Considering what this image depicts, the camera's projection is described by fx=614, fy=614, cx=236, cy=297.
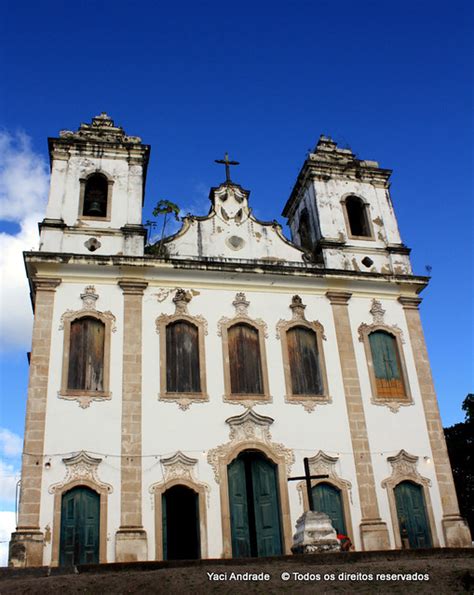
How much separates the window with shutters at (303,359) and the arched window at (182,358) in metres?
2.20

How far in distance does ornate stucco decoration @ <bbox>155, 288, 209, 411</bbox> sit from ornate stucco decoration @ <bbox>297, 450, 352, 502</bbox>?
289 centimetres

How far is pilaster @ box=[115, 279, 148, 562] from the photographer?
1242cm

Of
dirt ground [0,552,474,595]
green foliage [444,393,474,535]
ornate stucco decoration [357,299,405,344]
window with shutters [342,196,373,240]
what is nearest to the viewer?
dirt ground [0,552,474,595]

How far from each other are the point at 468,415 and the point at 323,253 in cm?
1393

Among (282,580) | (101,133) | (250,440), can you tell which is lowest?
(282,580)

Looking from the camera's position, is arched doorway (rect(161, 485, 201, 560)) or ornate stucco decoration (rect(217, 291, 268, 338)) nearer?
arched doorway (rect(161, 485, 201, 560))

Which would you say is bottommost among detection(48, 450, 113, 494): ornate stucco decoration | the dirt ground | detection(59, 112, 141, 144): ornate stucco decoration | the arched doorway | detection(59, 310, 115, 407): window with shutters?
the dirt ground

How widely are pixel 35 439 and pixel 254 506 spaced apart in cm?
500

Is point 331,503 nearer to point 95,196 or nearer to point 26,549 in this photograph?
point 26,549

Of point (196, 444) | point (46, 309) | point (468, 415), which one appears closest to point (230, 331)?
point (196, 444)

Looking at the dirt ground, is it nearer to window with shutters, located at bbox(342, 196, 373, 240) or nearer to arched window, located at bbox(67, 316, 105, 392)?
arched window, located at bbox(67, 316, 105, 392)

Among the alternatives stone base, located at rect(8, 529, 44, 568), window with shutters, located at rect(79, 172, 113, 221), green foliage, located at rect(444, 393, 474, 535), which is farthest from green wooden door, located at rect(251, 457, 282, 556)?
green foliage, located at rect(444, 393, 474, 535)

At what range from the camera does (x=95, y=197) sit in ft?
56.5

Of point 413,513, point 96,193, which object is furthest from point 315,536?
point 96,193
